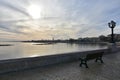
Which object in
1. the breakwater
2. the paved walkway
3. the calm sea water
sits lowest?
the calm sea water

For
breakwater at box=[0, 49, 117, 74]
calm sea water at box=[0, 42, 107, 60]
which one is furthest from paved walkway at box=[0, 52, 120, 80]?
calm sea water at box=[0, 42, 107, 60]

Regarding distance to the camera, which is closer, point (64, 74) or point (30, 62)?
point (64, 74)

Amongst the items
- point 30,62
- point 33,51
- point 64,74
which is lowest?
point 33,51

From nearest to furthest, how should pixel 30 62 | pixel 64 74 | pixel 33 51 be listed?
pixel 64 74 → pixel 30 62 → pixel 33 51

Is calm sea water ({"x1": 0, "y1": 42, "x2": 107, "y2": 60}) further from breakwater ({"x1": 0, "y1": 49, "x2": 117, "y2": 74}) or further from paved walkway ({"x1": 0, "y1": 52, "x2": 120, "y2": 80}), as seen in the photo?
paved walkway ({"x1": 0, "y1": 52, "x2": 120, "y2": 80})

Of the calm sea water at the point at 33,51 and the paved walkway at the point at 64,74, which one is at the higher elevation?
the paved walkway at the point at 64,74

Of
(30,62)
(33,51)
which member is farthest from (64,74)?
(33,51)

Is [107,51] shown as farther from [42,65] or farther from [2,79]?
[2,79]

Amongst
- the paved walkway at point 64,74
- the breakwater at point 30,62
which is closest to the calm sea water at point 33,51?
the breakwater at point 30,62

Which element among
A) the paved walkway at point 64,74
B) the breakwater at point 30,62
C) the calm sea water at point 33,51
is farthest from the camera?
the calm sea water at point 33,51

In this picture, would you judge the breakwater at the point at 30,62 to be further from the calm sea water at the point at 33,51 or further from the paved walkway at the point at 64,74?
the calm sea water at the point at 33,51

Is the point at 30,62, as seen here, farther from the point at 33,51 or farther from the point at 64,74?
the point at 33,51

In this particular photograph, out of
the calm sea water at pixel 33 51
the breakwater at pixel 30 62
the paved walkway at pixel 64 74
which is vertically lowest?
the calm sea water at pixel 33 51

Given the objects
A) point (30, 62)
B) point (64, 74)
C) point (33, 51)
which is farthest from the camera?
point (33, 51)
